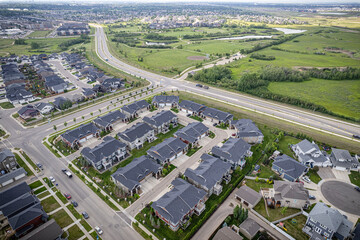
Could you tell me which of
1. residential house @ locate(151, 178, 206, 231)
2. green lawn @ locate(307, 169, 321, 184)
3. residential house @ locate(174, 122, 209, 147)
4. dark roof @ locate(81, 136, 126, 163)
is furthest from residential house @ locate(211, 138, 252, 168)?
dark roof @ locate(81, 136, 126, 163)

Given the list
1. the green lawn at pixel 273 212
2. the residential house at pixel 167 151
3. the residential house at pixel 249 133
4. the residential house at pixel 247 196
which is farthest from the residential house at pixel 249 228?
the residential house at pixel 249 133

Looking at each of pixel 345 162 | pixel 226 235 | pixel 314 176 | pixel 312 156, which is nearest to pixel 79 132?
pixel 226 235

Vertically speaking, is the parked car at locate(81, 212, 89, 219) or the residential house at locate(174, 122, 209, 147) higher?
the residential house at locate(174, 122, 209, 147)

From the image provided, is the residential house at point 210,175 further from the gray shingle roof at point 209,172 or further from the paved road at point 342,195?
the paved road at point 342,195

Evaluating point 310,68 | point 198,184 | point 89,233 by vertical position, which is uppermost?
point 310,68

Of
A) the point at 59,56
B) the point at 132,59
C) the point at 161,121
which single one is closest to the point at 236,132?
the point at 161,121

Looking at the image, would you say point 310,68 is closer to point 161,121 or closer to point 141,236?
point 161,121

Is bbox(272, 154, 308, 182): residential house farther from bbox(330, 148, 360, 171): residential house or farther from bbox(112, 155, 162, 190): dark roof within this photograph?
bbox(112, 155, 162, 190): dark roof
